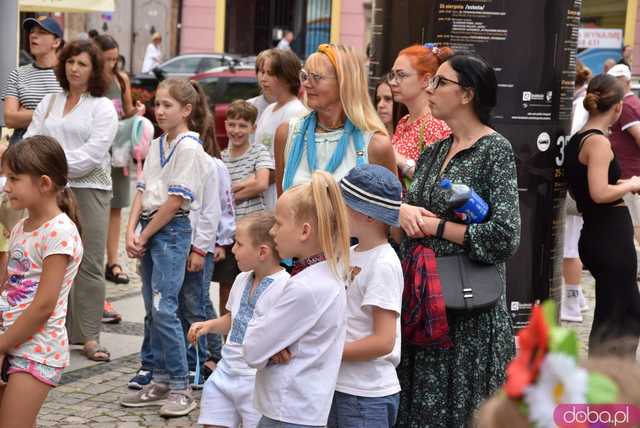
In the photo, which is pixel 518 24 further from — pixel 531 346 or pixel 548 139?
pixel 531 346

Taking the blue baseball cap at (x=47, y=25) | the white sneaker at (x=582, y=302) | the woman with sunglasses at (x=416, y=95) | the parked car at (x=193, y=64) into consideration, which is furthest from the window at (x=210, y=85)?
the woman with sunglasses at (x=416, y=95)

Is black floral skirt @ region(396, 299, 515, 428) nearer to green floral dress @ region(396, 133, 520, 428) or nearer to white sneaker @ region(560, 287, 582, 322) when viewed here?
green floral dress @ region(396, 133, 520, 428)

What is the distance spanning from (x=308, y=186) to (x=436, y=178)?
0.60 m

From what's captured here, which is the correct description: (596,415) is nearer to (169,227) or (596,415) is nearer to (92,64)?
(169,227)

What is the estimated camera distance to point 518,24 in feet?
16.9

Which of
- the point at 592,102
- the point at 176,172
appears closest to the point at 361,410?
the point at 176,172

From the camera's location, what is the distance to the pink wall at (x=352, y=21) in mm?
32125

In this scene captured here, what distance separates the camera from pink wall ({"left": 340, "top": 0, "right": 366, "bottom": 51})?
32125 mm

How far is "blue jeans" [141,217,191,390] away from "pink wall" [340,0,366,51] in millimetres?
27036

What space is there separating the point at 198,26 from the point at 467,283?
28.9m

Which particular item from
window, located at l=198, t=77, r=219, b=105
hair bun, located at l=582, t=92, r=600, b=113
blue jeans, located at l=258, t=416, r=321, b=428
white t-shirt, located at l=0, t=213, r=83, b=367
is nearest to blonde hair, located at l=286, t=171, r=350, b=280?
blue jeans, located at l=258, t=416, r=321, b=428

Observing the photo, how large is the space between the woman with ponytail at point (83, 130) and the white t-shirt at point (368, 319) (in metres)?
3.14

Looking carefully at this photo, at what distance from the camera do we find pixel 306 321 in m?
3.45

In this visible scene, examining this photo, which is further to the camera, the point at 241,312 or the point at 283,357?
the point at 241,312
